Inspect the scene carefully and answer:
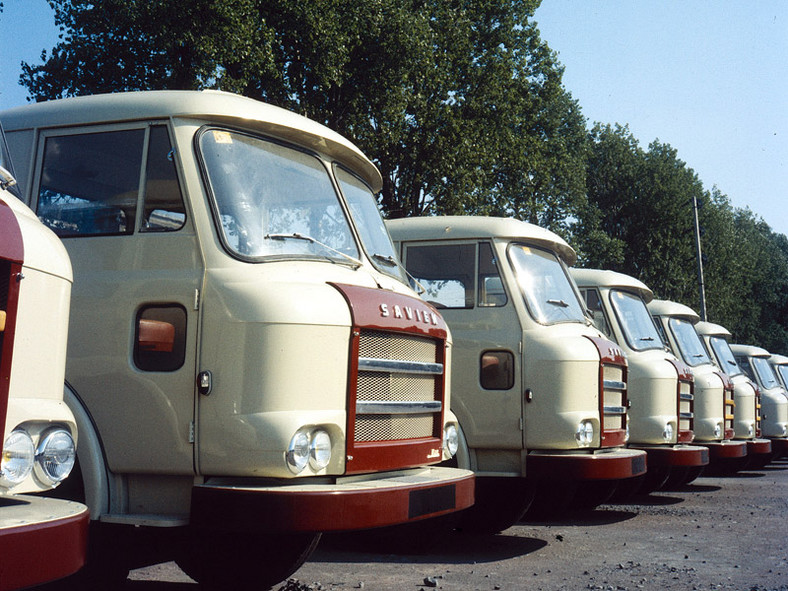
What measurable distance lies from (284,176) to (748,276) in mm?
49392

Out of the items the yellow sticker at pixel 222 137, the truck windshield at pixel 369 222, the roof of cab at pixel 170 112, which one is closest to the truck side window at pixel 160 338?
the yellow sticker at pixel 222 137

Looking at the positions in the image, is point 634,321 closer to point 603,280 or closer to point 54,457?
point 603,280

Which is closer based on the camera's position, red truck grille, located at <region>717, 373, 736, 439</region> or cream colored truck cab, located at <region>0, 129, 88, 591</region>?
cream colored truck cab, located at <region>0, 129, 88, 591</region>

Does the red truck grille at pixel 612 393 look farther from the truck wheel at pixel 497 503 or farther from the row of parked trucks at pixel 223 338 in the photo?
the row of parked trucks at pixel 223 338

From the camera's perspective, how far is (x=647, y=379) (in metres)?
10.7

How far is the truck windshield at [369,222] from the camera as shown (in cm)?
602

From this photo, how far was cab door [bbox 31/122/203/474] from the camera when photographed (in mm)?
4918

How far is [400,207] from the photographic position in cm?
2236

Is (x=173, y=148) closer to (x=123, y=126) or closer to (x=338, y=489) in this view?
(x=123, y=126)

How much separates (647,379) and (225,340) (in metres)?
6.90

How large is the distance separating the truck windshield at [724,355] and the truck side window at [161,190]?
12.5 meters

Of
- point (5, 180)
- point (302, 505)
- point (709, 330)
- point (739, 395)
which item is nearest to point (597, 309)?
point (739, 395)

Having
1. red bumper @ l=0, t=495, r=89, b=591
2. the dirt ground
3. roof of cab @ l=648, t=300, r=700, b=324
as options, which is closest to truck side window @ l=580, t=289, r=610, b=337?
the dirt ground

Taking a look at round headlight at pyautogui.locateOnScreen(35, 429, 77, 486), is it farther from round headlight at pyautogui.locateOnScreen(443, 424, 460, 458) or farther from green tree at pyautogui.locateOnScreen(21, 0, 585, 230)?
green tree at pyautogui.locateOnScreen(21, 0, 585, 230)
